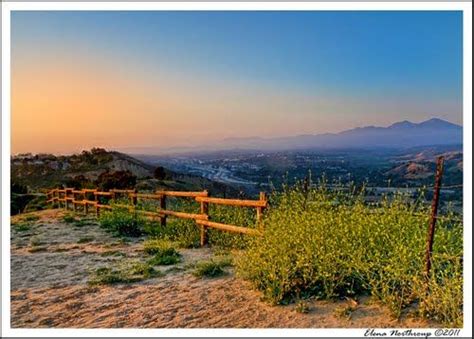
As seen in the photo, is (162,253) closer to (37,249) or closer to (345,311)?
(37,249)

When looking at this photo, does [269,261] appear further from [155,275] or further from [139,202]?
[139,202]

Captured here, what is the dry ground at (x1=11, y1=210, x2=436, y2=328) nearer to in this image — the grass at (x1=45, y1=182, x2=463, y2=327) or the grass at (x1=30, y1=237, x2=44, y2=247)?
the grass at (x1=45, y1=182, x2=463, y2=327)

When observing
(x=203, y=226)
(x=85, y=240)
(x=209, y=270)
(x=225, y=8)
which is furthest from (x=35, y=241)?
(x=225, y=8)

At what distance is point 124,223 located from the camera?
33.8 ft

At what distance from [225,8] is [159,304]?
295 cm

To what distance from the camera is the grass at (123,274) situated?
6.09 meters

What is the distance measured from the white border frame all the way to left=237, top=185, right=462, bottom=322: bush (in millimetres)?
331

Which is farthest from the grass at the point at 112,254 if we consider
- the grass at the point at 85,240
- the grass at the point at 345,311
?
the grass at the point at 345,311

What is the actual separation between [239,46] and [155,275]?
13.0ft

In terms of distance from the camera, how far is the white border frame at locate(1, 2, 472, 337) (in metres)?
4.48

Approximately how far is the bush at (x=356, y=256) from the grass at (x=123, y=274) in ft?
4.29

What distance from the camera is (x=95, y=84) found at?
8945 millimetres

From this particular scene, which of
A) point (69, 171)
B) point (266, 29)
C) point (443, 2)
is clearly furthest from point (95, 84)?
point (69, 171)

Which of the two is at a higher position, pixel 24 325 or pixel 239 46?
pixel 239 46
